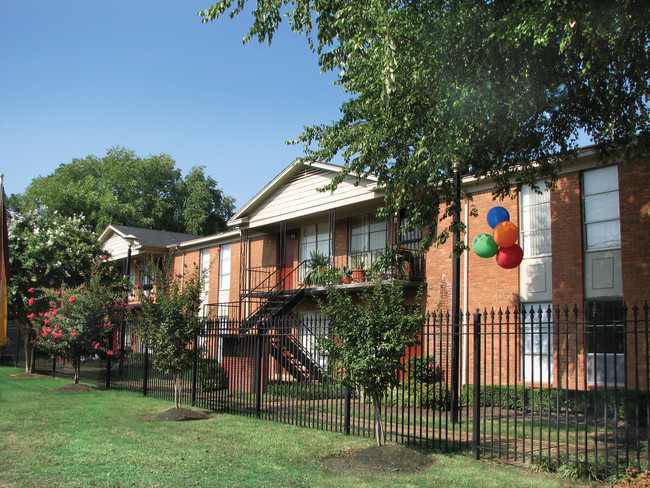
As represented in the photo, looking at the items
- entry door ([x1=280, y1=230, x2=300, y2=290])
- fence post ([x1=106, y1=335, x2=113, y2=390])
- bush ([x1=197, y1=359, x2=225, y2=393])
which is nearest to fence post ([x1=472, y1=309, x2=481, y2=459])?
bush ([x1=197, y1=359, x2=225, y2=393])

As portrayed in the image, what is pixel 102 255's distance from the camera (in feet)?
91.5

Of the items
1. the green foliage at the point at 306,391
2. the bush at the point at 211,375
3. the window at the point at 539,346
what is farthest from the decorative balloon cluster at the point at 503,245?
the bush at the point at 211,375

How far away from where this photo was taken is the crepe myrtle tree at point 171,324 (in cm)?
1288

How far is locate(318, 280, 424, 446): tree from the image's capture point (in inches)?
335

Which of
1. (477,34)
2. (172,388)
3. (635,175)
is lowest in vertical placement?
(172,388)

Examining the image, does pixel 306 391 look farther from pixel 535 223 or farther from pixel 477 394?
pixel 535 223

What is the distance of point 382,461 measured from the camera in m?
8.12

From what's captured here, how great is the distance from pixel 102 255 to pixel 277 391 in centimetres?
1830

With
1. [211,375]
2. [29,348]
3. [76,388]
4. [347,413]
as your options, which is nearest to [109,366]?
[76,388]

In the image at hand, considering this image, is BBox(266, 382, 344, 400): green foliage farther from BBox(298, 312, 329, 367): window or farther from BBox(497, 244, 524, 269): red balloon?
BBox(497, 244, 524, 269): red balloon

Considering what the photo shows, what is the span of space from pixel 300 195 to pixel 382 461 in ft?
48.3

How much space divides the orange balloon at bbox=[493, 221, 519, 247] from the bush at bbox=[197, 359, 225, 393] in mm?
7468

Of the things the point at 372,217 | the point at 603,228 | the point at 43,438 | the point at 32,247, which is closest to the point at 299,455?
the point at 43,438

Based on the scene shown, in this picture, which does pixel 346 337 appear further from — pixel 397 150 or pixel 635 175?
pixel 635 175
